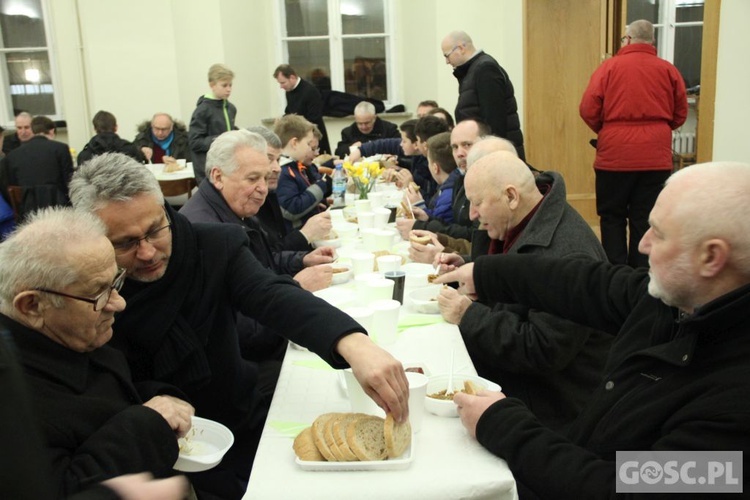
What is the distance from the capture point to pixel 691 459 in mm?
1306

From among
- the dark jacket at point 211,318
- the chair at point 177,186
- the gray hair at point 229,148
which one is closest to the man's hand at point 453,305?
the dark jacket at point 211,318

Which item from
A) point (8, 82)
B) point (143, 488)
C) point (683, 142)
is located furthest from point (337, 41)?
point (143, 488)

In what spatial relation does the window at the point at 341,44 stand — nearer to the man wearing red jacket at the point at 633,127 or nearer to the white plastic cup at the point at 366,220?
the man wearing red jacket at the point at 633,127

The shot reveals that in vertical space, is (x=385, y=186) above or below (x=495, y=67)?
below

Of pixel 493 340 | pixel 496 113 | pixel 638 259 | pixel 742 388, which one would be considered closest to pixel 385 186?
pixel 496 113

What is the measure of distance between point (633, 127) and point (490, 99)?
112cm

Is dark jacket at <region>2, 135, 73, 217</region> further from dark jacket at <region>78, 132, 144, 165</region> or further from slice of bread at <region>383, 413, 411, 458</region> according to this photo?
slice of bread at <region>383, 413, 411, 458</region>

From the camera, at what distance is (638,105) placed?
17.6ft

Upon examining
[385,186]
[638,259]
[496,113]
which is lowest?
[638,259]

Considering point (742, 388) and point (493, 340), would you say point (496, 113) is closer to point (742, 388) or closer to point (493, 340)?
point (493, 340)

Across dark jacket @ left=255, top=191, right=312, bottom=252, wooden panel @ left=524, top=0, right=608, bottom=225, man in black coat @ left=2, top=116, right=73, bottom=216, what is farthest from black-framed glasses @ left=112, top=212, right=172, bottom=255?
wooden panel @ left=524, top=0, right=608, bottom=225

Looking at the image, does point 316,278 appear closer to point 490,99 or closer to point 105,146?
point 490,99

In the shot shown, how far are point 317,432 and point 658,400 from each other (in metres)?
0.72

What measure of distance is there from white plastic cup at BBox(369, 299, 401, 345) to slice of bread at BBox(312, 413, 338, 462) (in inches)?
23.2
